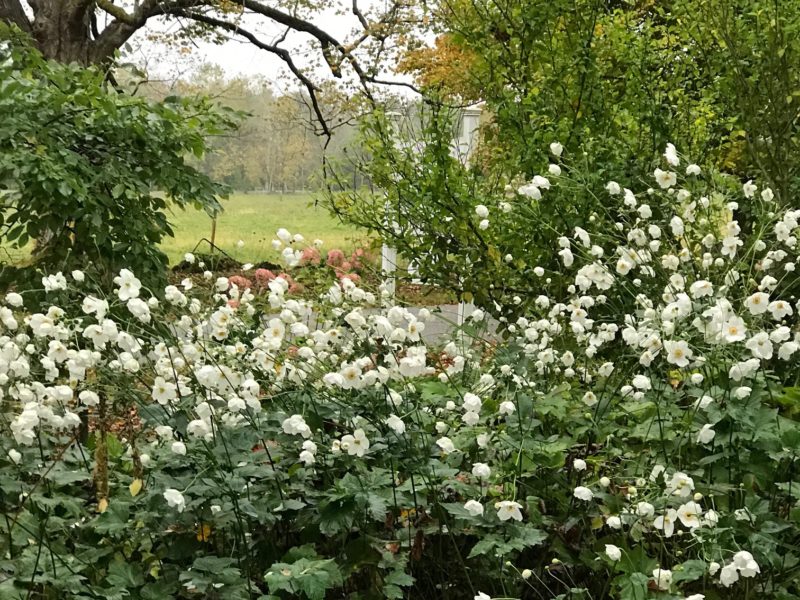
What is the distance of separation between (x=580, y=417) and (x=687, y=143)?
8.10 feet

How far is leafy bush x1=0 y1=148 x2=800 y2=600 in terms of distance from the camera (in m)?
2.04

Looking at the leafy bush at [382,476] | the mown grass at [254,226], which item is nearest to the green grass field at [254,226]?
the mown grass at [254,226]

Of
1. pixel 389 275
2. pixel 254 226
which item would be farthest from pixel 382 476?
pixel 254 226

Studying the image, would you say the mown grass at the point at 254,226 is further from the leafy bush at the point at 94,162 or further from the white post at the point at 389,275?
the leafy bush at the point at 94,162

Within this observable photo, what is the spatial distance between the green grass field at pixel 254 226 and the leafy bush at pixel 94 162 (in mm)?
8214

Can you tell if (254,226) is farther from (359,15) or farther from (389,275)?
(389,275)

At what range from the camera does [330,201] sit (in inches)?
214

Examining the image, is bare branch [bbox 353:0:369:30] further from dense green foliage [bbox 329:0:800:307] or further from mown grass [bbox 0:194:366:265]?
dense green foliage [bbox 329:0:800:307]

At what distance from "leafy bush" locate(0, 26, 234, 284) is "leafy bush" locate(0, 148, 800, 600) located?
1793mm

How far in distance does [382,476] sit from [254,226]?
1371cm

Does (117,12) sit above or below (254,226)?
above

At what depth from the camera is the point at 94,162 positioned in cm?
440

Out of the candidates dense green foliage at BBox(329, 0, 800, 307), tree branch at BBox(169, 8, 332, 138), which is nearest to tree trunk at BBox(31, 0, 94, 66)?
tree branch at BBox(169, 8, 332, 138)

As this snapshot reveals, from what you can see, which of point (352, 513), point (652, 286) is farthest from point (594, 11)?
point (352, 513)
